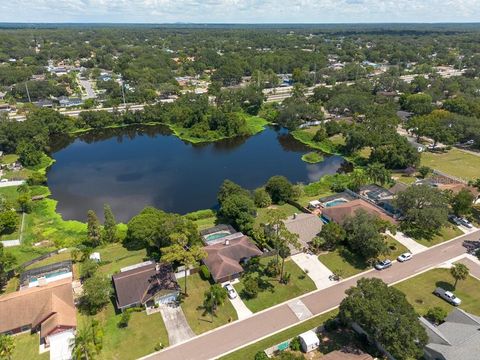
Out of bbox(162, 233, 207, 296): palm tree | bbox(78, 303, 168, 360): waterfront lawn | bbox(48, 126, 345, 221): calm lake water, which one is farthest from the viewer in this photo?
bbox(48, 126, 345, 221): calm lake water

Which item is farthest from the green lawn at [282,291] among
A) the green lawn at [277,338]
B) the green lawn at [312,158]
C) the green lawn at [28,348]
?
the green lawn at [312,158]

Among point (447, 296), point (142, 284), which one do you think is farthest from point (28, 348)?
point (447, 296)

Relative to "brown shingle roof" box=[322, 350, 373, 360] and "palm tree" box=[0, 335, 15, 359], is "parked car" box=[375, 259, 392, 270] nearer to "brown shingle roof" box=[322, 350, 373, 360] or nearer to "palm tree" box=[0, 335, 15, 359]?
"brown shingle roof" box=[322, 350, 373, 360]

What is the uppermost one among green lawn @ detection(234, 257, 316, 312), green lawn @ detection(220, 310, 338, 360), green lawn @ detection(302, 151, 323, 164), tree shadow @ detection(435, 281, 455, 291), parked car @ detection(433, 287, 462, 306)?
parked car @ detection(433, 287, 462, 306)

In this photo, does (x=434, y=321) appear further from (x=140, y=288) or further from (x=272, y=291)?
(x=140, y=288)

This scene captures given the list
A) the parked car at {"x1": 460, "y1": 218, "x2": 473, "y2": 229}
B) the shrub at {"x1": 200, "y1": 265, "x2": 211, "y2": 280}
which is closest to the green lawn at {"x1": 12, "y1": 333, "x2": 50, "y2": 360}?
the shrub at {"x1": 200, "y1": 265, "x2": 211, "y2": 280}

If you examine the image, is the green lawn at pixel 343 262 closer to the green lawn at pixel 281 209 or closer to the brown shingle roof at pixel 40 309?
the green lawn at pixel 281 209
